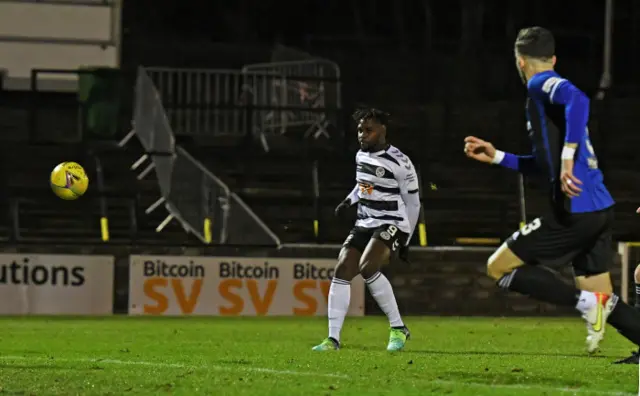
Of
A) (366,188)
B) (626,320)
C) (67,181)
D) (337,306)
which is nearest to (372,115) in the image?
(366,188)

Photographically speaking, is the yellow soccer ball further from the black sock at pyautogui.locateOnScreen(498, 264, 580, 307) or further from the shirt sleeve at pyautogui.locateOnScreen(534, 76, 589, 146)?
the shirt sleeve at pyautogui.locateOnScreen(534, 76, 589, 146)

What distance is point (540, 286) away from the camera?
9336 millimetres

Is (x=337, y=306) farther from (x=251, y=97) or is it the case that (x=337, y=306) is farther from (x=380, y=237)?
(x=251, y=97)

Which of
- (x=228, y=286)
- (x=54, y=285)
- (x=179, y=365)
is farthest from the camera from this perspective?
(x=228, y=286)

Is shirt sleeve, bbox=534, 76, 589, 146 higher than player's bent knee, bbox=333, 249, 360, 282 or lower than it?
higher

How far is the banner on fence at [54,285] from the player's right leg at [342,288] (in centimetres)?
736

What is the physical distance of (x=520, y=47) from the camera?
31.3 feet

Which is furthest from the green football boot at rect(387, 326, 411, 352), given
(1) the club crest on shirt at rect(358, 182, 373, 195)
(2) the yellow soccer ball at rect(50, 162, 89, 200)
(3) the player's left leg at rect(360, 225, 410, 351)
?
(2) the yellow soccer ball at rect(50, 162, 89, 200)

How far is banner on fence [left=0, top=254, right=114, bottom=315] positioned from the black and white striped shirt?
7.55 meters

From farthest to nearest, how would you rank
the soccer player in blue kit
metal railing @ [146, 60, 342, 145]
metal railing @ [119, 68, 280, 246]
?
metal railing @ [146, 60, 342, 145] → metal railing @ [119, 68, 280, 246] → the soccer player in blue kit

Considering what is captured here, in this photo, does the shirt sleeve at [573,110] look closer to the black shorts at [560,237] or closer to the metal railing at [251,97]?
the black shorts at [560,237]

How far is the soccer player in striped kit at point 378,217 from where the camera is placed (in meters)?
13.4

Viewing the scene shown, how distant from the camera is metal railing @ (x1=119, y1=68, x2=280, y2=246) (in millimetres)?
21281

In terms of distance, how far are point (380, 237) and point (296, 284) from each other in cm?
728
